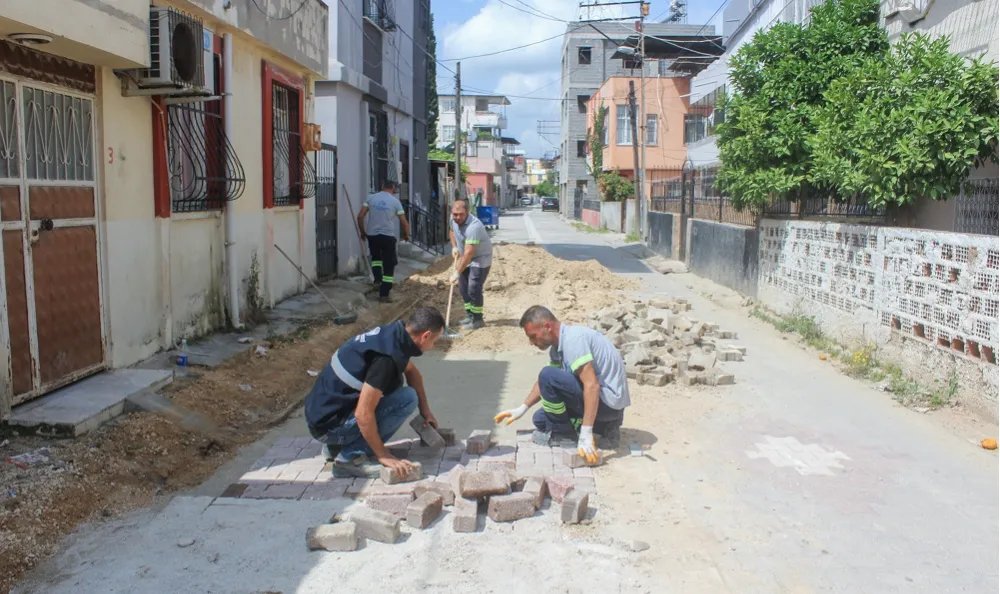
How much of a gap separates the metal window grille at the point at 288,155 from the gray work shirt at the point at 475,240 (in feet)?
8.91

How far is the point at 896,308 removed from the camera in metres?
7.88

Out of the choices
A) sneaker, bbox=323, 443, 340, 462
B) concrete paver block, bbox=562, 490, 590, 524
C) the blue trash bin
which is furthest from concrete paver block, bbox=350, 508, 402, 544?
the blue trash bin

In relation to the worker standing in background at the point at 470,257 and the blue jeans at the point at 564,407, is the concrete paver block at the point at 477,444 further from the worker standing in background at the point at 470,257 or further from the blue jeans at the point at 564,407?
the worker standing in background at the point at 470,257

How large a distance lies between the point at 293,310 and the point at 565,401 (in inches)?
238

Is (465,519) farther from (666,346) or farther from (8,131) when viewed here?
(666,346)

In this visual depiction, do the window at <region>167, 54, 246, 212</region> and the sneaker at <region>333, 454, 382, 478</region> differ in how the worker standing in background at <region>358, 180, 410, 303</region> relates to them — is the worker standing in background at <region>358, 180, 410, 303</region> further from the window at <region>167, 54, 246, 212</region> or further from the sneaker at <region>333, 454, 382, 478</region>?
the sneaker at <region>333, 454, 382, 478</region>

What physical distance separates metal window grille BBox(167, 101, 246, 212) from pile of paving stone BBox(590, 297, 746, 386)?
4636mm

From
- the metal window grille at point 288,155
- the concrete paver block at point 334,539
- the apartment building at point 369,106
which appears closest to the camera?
the concrete paver block at point 334,539

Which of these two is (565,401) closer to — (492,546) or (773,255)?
(492,546)

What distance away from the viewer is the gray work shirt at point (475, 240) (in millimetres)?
9859

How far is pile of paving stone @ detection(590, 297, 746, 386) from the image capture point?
302 inches

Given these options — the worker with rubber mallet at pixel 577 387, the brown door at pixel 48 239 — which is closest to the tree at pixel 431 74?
the brown door at pixel 48 239

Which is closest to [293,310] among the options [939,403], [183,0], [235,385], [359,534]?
[235,385]

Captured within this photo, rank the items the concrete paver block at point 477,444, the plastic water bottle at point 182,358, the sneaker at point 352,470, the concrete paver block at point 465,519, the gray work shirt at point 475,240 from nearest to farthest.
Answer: the concrete paver block at point 465,519 < the sneaker at point 352,470 < the concrete paver block at point 477,444 < the plastic water bottle at point 182,358 < the gray work shirt at point 475,240
